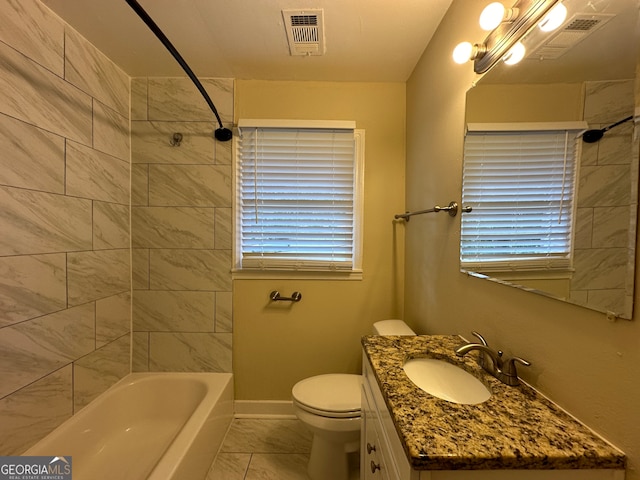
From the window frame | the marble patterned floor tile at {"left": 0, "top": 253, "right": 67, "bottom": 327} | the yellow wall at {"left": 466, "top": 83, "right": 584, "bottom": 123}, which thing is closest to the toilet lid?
the window frame

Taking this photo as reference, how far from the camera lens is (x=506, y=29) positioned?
2.80ft

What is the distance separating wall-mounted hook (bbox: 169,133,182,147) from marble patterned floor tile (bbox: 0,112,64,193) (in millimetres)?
597

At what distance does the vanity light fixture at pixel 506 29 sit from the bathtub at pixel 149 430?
79.6 inches

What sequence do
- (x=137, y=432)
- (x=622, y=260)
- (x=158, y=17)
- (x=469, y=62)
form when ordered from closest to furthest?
1. (x=622, y=260)
2. (x=469, y=62)
3. (x=158, y=17)
4. (x=137, y=432)

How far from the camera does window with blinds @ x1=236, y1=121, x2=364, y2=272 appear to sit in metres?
1.83

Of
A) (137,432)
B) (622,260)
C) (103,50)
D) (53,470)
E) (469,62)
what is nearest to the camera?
(622,260)

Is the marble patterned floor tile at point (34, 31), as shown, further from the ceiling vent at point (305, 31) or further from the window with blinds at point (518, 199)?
the window with blinds at point (518, 199)

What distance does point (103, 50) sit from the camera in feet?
5.12

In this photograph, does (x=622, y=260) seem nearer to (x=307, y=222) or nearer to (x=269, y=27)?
(x=307, y=222)

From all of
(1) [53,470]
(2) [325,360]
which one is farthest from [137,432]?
(2) [325,360]

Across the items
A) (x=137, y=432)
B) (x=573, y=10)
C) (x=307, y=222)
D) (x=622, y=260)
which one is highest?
(x=573, y=10)

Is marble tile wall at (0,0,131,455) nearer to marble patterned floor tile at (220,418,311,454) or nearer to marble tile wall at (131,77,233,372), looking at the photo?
marble tile wall at (131,77,233,372)

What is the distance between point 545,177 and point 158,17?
1.84 m

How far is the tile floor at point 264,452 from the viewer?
145cm
